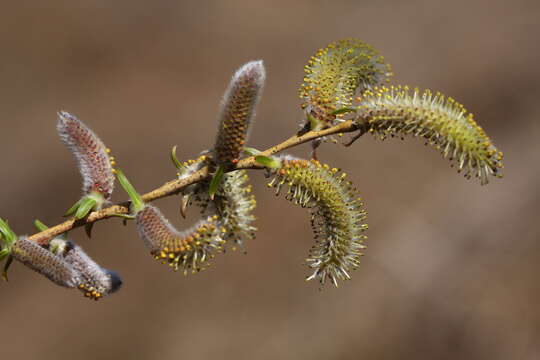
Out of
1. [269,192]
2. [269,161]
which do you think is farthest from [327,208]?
[269,192]

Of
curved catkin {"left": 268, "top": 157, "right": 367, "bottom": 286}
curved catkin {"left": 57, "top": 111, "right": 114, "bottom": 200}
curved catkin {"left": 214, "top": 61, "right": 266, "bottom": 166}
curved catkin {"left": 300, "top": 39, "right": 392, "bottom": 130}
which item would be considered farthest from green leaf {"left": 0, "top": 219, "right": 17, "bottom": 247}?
curved catkin {"left": 300, "top": 39, "right": 392, "bottom": 130}

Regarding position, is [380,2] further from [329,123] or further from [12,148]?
[329,123]

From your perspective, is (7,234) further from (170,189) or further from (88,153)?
(170,189)

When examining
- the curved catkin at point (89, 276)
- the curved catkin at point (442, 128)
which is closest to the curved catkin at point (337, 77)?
the curved catkin at point (442, 128)

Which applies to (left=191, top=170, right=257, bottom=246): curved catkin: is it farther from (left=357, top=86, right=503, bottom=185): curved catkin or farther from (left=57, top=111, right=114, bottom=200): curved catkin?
(left=357, top=86, right=503, bottom=185): curved catkin

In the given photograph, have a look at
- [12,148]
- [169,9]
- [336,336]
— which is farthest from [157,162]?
[336,336]

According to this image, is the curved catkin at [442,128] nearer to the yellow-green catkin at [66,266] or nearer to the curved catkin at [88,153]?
the curved catkin at [88,153]
